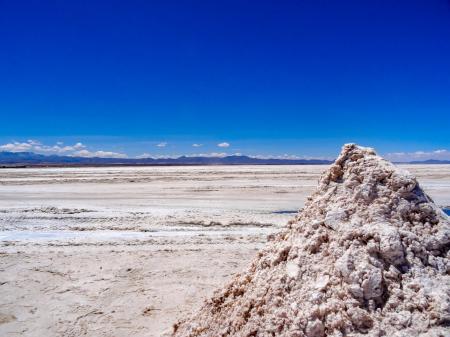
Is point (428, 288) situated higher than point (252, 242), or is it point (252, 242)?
point (428, 288)

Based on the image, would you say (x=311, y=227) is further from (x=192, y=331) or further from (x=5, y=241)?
(x=5, y=241)

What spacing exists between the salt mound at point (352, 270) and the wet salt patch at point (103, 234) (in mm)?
5310

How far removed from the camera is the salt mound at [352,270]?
8.38 feet

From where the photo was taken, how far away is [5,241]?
27.1 feet

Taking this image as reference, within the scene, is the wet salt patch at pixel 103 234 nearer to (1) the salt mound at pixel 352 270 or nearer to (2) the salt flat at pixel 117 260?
(2) the salt flat at pixel 117 260

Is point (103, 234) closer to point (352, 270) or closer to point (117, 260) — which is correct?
point (117, 260)

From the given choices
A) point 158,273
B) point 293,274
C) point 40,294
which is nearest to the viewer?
point 293,274

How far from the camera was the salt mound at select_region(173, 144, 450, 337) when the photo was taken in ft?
8.38

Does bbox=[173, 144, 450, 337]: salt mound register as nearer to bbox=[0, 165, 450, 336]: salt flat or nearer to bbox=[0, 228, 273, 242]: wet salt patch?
bbox=[0, 165, 450, 336]: salt flat

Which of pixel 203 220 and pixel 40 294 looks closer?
pixel 40 294

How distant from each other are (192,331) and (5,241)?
6.58m

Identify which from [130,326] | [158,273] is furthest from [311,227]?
[158,273]

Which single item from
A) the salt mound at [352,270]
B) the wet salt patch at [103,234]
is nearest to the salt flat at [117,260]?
the wet salt patch at [103,234]

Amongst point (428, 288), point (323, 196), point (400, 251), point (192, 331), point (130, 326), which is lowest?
point (130, 326)
